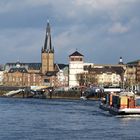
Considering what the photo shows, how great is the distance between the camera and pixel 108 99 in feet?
328

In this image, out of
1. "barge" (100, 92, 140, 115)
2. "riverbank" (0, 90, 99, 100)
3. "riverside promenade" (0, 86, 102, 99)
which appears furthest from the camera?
"riverbank" (0, 90, 99, 100)

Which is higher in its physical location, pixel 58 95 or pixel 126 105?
pixel 58 95

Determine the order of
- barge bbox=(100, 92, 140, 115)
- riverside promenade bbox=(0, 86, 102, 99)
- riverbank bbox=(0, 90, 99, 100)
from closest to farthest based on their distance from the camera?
barge bbox=(100, 92, 140, 115) → riverside promenade bbox=(0, 86, 102, 99) → riverbank bbox=(0, 90, 99, 100)

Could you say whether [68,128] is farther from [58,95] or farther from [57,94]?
[57,94]

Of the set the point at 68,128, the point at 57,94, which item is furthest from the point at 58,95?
the point at 68,128

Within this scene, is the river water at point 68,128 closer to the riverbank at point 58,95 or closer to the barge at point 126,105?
the barge at point 126,105

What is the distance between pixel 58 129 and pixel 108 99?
1549 inches

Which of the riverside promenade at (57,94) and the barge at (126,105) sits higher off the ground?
the riverside promenade at (57,94)

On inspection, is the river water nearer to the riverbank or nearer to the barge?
the barge

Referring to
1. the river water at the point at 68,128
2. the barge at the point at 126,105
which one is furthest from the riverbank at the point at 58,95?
the river water at the point at 68,128

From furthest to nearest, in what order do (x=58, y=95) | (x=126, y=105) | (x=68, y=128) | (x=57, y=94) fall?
(x=57, y=94)
(x=58, y=95)
(x=126, y=105)
(x=68, y=128)

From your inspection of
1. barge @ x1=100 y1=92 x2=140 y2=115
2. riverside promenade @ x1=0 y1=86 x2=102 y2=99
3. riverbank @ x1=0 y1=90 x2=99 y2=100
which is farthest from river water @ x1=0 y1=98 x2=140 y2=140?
riverbank @ x1=0 y1=90 x2=99 y2=100

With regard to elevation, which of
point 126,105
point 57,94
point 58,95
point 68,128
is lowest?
point 68,128

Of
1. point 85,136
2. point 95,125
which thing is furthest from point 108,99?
point 85,136
